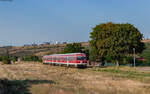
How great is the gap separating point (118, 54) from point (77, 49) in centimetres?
2915

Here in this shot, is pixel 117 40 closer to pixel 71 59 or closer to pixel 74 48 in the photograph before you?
pixel 71 59

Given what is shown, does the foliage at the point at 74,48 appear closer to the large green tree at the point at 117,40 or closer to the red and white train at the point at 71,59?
the red and white train at the point at 71,59

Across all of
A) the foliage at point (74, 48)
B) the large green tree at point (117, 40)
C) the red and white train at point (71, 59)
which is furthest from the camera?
the foliage at point (74, 48)

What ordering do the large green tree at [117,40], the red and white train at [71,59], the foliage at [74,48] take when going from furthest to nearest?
the foliage at [74,48]
the large green tree at [117,40]
the red and white train at [71,59]

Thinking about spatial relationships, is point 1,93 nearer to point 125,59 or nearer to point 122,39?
point 122,39

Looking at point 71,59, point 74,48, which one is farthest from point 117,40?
point 74,48

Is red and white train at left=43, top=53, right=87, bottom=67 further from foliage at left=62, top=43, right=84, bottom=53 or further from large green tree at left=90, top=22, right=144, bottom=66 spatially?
foliage at left=62, top=43, right=84, bottom=53

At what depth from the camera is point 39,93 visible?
1630cm

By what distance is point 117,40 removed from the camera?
5197 centimetres

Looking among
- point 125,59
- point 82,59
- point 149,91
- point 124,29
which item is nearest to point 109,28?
point 124,29

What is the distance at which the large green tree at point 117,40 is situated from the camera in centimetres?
5156

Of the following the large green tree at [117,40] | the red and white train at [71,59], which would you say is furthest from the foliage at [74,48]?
the large green tree at [117,40]

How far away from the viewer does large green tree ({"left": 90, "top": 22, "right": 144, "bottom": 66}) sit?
51.6 metres

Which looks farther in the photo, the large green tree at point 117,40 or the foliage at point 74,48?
the foliage at point 74,48
